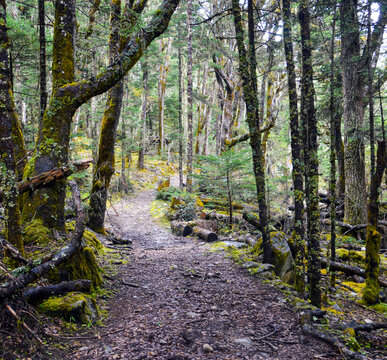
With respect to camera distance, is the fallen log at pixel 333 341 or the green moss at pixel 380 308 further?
the green moss at pixel 380 308

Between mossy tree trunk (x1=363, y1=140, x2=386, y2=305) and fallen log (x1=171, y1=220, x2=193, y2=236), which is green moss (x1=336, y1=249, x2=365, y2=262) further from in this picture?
fallen log (x1=171, y1=220, x2=193, y2=236)

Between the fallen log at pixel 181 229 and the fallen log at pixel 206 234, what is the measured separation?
1.07 feet

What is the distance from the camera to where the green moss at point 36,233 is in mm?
4027

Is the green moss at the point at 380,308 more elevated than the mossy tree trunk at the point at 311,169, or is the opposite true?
the mossy tree trunk at the point at 311,169

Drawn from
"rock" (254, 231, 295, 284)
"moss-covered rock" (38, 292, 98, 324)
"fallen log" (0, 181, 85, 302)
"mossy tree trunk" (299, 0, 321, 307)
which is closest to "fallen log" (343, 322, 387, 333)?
"mossy tree trunk" (299, 0, 321, 307)

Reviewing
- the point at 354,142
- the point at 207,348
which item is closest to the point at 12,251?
the point at 207,348

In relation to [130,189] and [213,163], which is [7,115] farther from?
[130,189]

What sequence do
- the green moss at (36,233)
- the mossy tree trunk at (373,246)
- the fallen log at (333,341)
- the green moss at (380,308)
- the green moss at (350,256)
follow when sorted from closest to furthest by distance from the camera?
the fallen log at (333,341) → the green moss at (36,233) → the mossy tree trunk at (373,246) → the green moss at (380,308) → the green moss at (350,256)

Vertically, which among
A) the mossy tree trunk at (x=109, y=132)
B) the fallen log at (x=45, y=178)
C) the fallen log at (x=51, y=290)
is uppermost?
the mossy tree trunk at (x=109, y=132)

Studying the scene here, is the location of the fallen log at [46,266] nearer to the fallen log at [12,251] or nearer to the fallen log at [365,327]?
the fallen log at [12,251]

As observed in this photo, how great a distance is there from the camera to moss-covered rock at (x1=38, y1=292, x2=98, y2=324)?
122 inches

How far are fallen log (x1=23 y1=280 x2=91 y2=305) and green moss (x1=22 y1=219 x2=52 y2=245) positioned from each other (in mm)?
1010

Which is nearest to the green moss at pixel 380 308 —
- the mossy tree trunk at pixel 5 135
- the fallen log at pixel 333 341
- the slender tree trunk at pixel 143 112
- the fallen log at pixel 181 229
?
the fallen log at pixel 333 341

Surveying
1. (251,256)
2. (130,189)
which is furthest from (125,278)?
(130,189)
